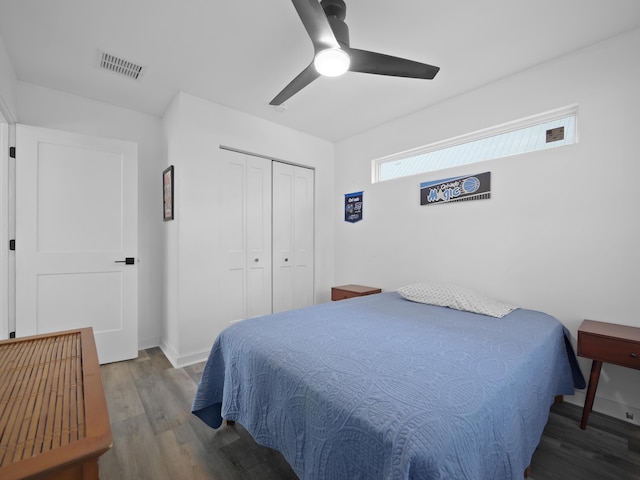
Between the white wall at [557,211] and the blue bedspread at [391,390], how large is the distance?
401mm

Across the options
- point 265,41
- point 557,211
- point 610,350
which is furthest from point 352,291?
point 265,41

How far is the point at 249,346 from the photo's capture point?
158 centimetres

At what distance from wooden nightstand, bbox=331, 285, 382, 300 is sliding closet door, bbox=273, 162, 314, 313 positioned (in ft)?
1.68

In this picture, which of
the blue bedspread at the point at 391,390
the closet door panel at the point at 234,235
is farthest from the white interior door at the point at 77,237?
the blue bedspread at the point at 391,390

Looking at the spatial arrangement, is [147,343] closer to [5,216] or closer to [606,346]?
[5,216]

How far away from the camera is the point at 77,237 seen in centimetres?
277

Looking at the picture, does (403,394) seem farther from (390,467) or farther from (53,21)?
(53,21)

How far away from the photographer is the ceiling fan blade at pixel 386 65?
1.73 meters

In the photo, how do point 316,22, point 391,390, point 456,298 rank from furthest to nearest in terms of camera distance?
point 456,298, point 316,22, point 391,390

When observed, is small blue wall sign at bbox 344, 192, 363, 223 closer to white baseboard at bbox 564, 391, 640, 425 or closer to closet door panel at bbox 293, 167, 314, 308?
closet door panel at bbox 293, 167, 314, 308

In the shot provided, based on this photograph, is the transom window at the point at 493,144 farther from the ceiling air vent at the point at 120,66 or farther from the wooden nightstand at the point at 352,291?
the ceiling air vent at the point at 120,66

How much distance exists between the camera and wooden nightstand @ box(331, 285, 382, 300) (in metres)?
3.37

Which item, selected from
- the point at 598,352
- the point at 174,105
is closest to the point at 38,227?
the point at 174,105

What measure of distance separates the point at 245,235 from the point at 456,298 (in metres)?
2.24
